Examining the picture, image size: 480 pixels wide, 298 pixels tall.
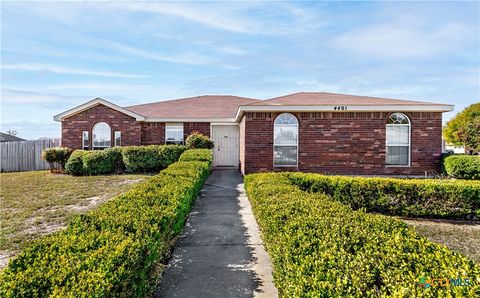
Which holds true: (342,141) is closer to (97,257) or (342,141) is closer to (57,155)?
(97,257)

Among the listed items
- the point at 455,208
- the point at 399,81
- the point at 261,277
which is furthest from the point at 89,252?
the point at 399,81

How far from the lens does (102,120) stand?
16.2m

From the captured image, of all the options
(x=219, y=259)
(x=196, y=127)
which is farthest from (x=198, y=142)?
(x=219, y=259)

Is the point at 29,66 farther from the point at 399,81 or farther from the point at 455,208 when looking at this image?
the point at 399,81

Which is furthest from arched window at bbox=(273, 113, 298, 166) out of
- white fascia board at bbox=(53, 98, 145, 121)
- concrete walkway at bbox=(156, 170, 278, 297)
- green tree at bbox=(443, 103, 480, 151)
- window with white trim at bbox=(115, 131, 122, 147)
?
green tree at bbox=(443, 103, 480, 151)

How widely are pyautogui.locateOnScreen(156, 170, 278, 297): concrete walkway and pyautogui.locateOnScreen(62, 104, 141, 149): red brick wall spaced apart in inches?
375

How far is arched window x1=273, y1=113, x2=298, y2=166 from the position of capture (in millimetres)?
12531

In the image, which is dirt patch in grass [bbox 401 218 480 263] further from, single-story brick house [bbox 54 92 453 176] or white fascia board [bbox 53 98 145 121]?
white fascia board [bbox 53 98 145 121]

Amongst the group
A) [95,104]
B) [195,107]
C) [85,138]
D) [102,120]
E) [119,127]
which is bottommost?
[85,138]

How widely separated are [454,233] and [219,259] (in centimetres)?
502

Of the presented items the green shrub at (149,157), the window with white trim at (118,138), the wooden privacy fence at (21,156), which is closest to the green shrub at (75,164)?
the window with white trim at (118,138)

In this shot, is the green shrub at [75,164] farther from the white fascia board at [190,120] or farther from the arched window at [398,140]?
the arched window at [398,140]

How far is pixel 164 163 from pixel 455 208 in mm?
11049

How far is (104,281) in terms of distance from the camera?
6.98ft
